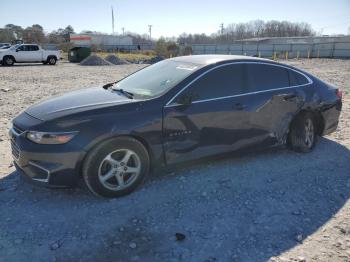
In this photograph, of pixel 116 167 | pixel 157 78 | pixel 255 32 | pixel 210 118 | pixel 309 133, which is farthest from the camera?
pixel 255 32

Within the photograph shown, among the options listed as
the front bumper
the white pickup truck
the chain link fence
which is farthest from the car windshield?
the chain link fence

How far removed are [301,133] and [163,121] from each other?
2556mm

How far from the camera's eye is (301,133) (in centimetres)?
560

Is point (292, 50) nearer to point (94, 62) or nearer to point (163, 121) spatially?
point (94, 62)

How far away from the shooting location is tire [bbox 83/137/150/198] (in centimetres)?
387

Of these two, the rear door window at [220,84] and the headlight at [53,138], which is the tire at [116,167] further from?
the rear door window at [220,84]

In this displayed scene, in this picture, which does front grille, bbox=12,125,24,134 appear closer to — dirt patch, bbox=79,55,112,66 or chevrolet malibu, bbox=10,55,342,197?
chevrolet malibu, bbox=10,55,342,197

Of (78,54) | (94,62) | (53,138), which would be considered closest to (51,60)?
(94,62)

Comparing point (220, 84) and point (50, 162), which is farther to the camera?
point (220, 84)

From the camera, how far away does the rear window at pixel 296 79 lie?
18.0ft

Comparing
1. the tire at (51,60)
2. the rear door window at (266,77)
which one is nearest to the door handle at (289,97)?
the rear door window at (266,77)

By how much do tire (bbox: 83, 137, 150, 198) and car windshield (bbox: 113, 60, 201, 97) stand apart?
2.53 feet

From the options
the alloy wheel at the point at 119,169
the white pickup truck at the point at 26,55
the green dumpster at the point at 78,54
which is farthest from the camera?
the green dumpster at the point at 78,54

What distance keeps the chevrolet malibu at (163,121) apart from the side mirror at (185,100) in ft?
0.04
